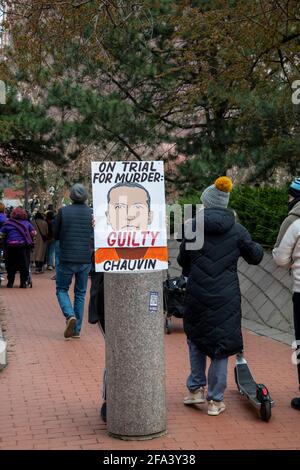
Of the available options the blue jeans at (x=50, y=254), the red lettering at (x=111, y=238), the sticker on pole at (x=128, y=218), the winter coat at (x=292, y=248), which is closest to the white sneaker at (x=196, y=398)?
the winter coat at (x=292, y=248)

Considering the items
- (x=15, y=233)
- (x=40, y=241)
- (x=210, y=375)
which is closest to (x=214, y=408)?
(x=210, y=375)

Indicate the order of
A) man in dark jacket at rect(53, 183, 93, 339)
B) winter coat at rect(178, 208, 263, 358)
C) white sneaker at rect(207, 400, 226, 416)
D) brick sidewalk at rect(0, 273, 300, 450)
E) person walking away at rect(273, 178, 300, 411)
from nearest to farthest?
brick sidewalk at rect(0, 273, 300, 450) < winter coat at rect(178, 208, 263, 358) < white sneaker at rect(207, 400, 226, 416) < person walking away at rect(273, 178, 300, 411) < man in dark jacket at rect(53, 183, 93, 339)

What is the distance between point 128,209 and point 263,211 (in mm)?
7347

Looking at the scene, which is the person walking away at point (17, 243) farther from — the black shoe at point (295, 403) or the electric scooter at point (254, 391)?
the black shoe at point (295, 403)

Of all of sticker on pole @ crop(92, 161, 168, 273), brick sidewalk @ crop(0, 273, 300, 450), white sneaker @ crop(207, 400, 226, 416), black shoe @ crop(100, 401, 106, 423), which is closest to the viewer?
sticker on pole @ crop(92, 161, 168, 273)

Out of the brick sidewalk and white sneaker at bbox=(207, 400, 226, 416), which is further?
white sneaker at bbox=(207, 400, 226, 416)

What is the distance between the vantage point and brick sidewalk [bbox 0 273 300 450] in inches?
207

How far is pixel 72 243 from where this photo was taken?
928cm

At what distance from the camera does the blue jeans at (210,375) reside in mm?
5844

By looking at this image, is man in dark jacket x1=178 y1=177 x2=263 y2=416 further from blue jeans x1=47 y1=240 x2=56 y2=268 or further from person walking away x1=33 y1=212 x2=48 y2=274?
blue jeans x1=47 y1=240 x2=56 y2=268

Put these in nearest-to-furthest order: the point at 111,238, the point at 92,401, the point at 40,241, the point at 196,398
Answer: the point at 111,238 < the point at 196,398 < the point at 92,401 < the point at 40,241

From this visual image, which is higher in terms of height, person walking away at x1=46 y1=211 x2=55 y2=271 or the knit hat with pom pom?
the knit hat with pom pom

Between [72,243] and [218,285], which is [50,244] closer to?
[72,243]

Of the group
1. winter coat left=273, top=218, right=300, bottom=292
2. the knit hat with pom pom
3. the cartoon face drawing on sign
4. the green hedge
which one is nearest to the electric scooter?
winter coat left=273, top=218, right=300, bottom=292
